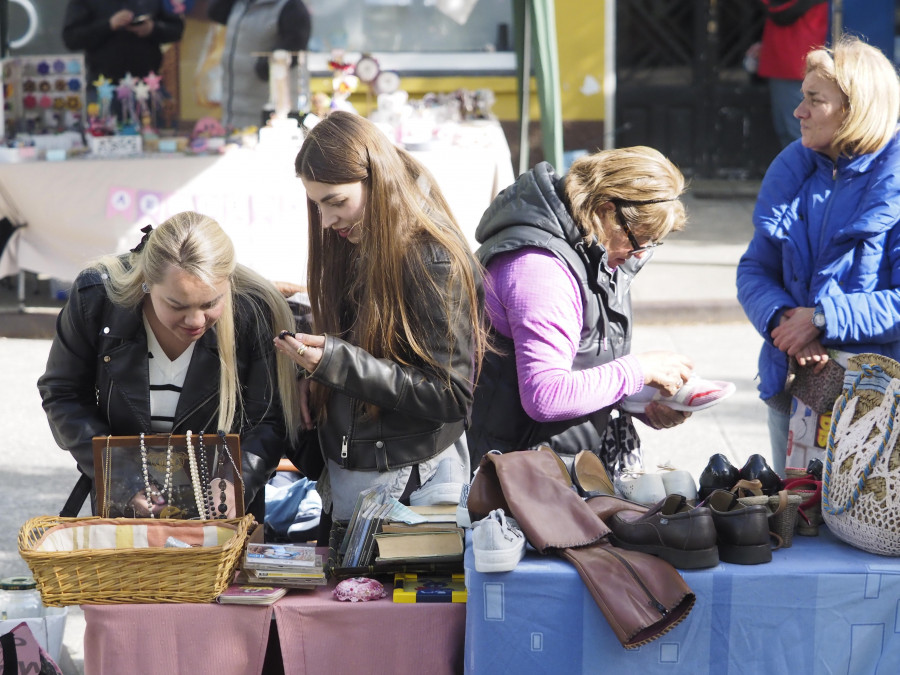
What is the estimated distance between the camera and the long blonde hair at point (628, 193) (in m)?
2.70

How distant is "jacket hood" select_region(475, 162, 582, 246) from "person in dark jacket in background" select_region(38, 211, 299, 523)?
0.62m

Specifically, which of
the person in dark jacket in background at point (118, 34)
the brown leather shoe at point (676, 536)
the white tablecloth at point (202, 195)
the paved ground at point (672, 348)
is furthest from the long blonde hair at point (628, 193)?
the person in dark jacket in background at point (118, 34)

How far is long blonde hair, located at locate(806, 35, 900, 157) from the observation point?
9.82ft

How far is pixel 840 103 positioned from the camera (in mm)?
3029

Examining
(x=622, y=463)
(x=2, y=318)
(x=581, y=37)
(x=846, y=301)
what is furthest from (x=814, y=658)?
(x=581, y=37)

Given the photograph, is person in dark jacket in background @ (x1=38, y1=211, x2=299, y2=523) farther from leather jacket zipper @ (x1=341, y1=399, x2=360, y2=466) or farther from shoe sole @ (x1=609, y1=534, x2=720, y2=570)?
shoe sole @ (x1=609, y1=534, x2=720, y2=570)

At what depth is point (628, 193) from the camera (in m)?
2.70

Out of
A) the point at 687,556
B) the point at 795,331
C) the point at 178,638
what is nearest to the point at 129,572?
the point at 178,638

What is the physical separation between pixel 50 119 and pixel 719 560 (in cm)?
611

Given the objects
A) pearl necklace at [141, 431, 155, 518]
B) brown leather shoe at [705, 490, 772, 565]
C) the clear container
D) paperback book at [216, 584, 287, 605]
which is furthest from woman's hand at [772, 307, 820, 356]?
the clear container

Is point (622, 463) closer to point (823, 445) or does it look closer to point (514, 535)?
point (823, 445)

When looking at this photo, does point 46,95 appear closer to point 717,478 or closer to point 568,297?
point 568,297

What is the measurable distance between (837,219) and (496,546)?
157 cm

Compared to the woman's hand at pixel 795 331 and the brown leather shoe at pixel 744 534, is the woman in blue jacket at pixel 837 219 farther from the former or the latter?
the brown leather shoe at pixel 744 534
